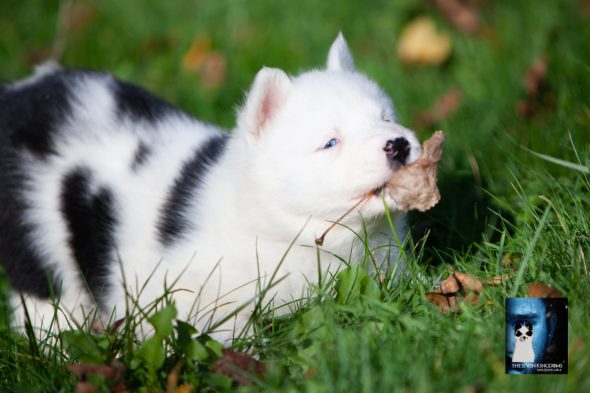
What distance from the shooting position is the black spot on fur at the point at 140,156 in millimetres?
4070

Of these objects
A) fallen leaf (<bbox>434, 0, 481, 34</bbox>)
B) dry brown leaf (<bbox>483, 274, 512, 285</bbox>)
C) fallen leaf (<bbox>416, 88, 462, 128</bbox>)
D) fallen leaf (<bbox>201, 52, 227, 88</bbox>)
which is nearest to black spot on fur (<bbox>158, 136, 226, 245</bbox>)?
dry brown leaf (<bbox>483, 274, 512, 285</bbox>)

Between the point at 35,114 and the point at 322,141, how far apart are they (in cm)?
167

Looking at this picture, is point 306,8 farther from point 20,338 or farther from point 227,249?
point 20,338

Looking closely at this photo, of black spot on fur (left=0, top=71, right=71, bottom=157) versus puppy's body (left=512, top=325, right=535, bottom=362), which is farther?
black spot on fur (left=0, top=71, right=71, bottom=157)

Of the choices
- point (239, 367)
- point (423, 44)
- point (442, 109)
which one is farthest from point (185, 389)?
point (423, 44)

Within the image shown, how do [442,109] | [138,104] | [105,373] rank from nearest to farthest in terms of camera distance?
[105,373] → [138,104] → [442,109]

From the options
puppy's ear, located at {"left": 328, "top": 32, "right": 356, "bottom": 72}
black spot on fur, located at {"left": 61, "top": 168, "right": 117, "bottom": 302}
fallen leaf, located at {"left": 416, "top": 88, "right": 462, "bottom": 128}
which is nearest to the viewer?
puppy's ear, located at {"left": 328, "top": 32, "right": 356, "bottom": 72}

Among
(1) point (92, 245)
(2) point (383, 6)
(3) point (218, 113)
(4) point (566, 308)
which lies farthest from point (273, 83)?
(2) point (383, 6)

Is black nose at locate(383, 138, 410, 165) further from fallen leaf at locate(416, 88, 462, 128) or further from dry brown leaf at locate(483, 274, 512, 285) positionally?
fallen leaf at locate(416, 88, 462, 128)

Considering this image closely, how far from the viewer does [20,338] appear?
336 centimetres

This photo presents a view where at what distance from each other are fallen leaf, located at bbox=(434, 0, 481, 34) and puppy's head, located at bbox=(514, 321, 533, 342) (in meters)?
4.07

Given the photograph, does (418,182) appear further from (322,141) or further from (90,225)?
(90,225)

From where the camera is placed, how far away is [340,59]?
390 cm

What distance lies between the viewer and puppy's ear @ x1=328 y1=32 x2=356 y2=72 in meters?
3.88
